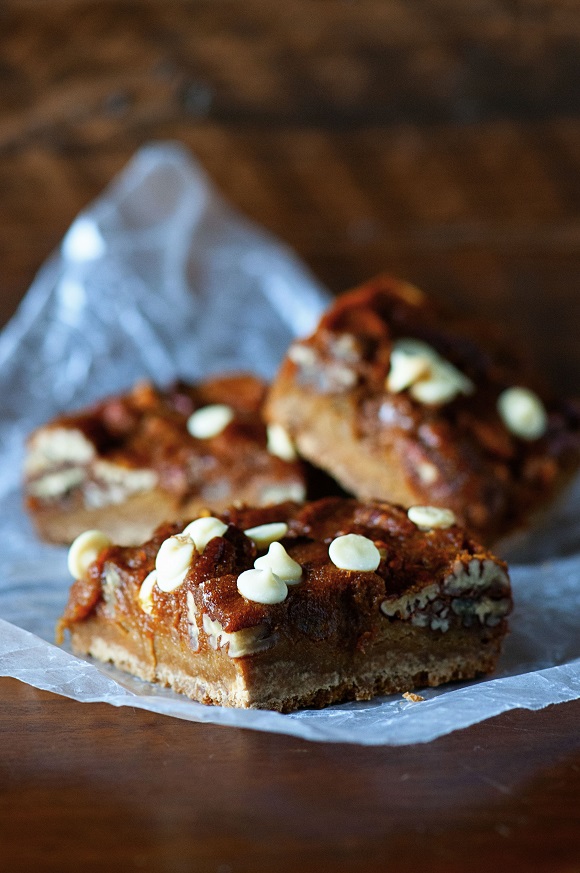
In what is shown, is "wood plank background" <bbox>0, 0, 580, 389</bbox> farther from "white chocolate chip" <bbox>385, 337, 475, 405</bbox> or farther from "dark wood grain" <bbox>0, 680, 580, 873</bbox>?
"dark wood grain" <bbox>0, 680, 580, 873</bbox>

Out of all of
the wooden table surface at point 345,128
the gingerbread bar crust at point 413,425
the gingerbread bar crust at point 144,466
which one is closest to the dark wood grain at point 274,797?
the gingerbread bar crust at point 413,425

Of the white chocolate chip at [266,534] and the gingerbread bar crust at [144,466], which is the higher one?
the gingerbread bar crust at [144,466]

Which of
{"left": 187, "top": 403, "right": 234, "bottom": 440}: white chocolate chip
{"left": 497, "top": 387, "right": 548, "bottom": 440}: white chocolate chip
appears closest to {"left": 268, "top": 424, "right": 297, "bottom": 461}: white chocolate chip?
{"left": 187, "top": 403, "right": 234, "bottom": 440}: white chocolate chip

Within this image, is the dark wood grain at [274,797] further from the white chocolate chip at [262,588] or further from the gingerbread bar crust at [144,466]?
the gingerbread bar crust at [144,466]

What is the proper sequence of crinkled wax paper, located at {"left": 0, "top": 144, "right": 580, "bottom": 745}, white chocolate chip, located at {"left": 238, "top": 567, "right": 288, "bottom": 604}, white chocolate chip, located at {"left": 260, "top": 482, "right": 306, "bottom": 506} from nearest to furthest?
white chocolate chip, located at {"left": 238, "top": 567, "right": 288, "bottom": 604} < white chocolate chip, located at {"left": 260, "top": 482, "right": 306, "bottom": 506} < crinkled wax paper, located at {"left": 0, "top": 144, "right": 580, "bottom": 745}

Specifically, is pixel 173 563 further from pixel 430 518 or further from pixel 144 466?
pixel 144 466
